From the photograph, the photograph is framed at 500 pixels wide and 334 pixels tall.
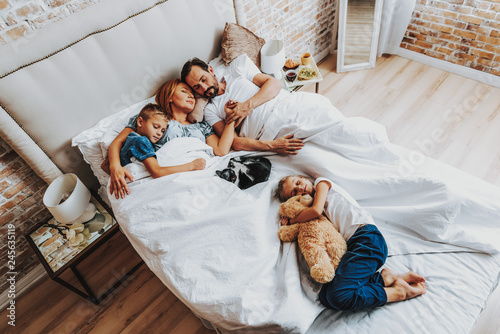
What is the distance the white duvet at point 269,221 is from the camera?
43.2 inches

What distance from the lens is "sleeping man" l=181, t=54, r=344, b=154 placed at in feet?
5.14

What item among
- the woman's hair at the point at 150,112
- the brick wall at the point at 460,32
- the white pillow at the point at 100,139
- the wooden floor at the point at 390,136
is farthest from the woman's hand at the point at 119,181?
the brick wall at the point at 460,32

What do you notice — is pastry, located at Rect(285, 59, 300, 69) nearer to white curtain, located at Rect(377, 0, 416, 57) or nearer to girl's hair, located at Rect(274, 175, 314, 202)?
white curtain, located at Rect(377, 0, 416, 57)

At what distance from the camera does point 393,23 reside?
2.66m

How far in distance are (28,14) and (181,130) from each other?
85 cm

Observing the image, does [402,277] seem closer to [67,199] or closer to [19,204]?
[67,199]

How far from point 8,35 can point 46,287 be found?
1.47 metres

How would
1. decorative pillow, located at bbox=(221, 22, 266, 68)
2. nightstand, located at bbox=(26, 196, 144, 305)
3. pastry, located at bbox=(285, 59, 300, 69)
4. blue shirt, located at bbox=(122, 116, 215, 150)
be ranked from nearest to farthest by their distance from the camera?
nightstand, located at bbox=(26, 196, 144, 305)
blue shirt, located at bbox=(122, 116, 215, 150)
decorative pillow, located at bbox=(221, 22, 266, 68)
pastry, located at bbox=(285, 59, 300, 69)

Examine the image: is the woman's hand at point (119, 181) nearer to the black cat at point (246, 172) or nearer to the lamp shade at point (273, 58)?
the black cat at point (246, 172)

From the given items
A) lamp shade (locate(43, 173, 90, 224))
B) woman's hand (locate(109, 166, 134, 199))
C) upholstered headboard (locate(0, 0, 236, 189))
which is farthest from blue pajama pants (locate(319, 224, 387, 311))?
upholstered headboard (locate(0, 0, 236, 189))

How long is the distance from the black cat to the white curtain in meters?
2.06

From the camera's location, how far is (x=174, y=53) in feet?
5.79

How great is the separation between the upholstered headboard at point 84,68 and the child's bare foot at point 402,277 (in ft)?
5.23

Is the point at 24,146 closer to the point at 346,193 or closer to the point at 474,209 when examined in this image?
the point at 346,193
